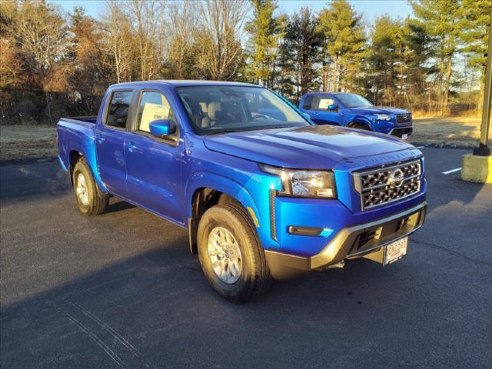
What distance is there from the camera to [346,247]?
306 cm

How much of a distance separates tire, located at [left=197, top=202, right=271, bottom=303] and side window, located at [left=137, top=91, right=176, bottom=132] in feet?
4.15

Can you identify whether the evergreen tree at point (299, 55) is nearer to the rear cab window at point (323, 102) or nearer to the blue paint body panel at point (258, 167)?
the rear cab window at point (323, 102)

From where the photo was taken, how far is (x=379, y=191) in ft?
10.7

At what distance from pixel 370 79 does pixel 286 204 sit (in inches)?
1667

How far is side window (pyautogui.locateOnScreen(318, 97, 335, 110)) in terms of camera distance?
1343 cm

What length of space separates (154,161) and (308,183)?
6.48 ft

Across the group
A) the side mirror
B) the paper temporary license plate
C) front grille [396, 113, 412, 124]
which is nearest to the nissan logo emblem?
the paper temporary license plate

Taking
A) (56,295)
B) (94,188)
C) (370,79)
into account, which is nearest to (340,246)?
(56,295)

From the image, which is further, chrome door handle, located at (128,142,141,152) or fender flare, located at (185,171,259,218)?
chrome door handle, located at (128,142,141,152)

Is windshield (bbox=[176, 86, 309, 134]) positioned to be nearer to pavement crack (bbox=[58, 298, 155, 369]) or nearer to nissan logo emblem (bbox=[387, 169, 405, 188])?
nissan logo emblem (bbox=[387, 169, 405, 188])

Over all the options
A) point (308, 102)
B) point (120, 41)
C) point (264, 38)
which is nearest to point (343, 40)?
point (264, 38)

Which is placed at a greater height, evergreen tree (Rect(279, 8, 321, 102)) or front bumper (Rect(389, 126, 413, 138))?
evergreen tree (Rect(279, 8, 321, 102))

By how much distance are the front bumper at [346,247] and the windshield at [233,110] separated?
59.9 inches

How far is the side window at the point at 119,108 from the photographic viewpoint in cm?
514
